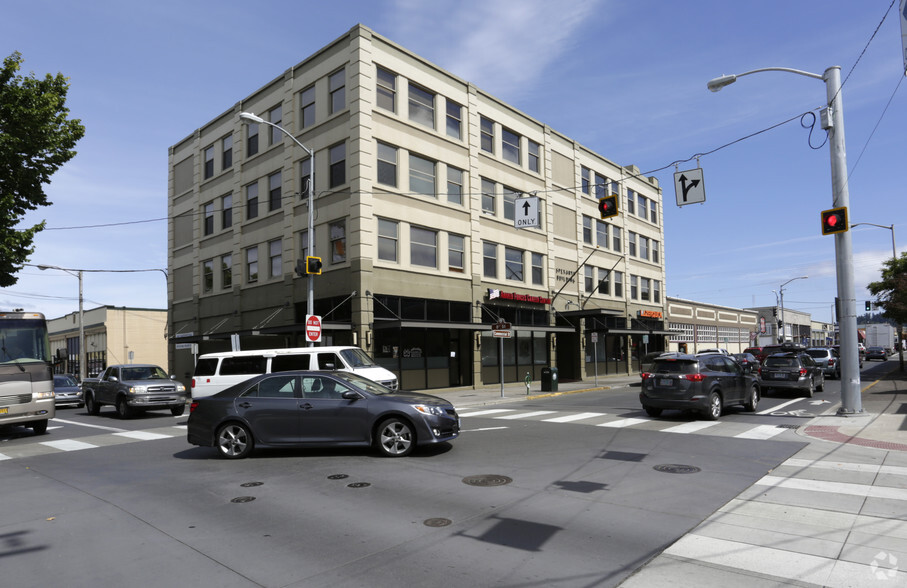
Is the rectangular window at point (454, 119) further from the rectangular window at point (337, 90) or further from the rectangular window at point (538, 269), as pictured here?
the rectangular window at point (538, 269)

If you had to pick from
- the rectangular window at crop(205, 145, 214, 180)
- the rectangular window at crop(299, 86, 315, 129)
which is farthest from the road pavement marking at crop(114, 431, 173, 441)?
the rectangular window at crop(205, 145, 214, 180)

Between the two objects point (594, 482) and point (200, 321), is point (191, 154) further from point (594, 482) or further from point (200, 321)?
point (594, 482)

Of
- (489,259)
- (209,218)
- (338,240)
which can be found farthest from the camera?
(209,218)

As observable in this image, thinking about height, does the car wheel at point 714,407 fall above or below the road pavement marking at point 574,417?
above

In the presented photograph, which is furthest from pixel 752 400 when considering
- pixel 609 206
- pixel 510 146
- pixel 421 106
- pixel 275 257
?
pixel 275 257

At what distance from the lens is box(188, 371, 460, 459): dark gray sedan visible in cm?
969

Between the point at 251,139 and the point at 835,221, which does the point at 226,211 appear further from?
the point at 835,221

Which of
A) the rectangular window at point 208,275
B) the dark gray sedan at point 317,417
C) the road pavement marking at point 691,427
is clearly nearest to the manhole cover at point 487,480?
the dark gray sedan at point 317,417

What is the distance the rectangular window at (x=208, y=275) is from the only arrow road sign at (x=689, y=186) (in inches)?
1031

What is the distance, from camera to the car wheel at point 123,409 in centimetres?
1859

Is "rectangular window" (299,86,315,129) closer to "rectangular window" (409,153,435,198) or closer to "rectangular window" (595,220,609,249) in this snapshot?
"rectangular window" (409,153,435,198)

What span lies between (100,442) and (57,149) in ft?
37.8

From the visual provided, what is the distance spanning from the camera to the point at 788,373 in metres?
20.6

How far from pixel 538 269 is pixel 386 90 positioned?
44.7ft
